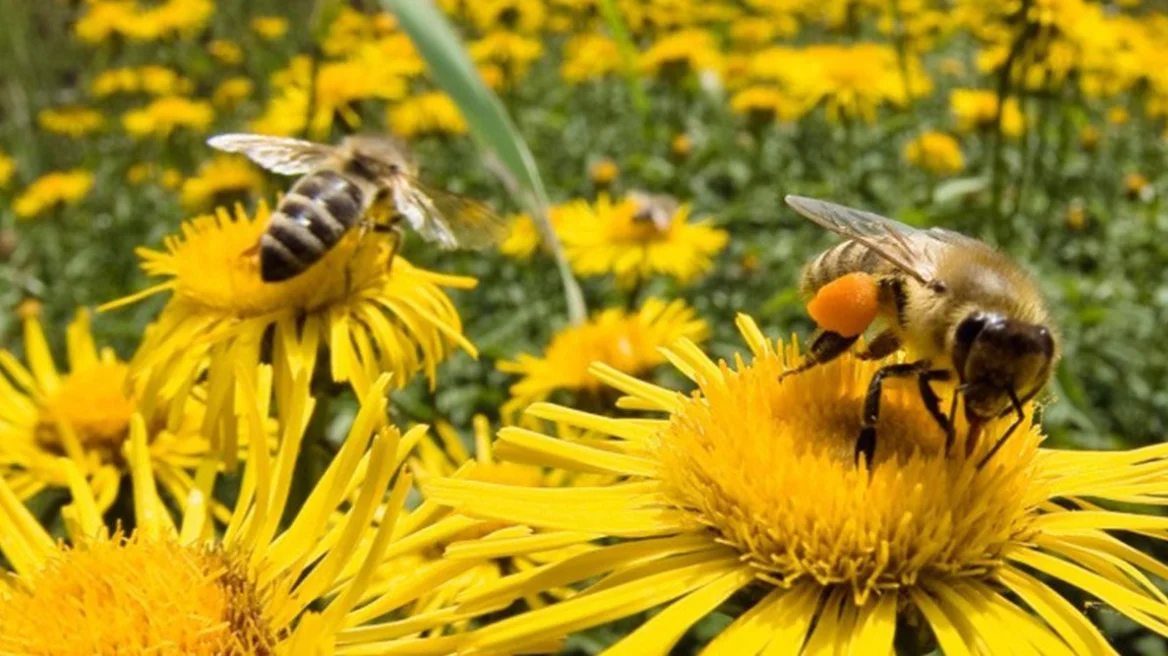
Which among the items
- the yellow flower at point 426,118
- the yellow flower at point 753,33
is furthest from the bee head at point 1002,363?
the yellow flower at point 753,33

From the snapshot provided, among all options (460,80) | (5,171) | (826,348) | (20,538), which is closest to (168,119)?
(5,171)

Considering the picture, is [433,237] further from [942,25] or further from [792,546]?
[942,25]

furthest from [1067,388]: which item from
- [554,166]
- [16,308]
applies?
[16,308]

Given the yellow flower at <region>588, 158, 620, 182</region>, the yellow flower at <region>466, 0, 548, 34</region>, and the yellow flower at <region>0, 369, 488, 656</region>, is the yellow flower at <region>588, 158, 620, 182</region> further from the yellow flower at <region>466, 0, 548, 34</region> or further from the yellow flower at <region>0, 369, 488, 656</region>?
the yellow flower at <region>0, 369, 488, 656</region>

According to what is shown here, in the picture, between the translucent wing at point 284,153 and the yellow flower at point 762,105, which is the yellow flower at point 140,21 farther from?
the translucent wing at point 284,153

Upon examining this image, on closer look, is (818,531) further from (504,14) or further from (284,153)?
(504,14)

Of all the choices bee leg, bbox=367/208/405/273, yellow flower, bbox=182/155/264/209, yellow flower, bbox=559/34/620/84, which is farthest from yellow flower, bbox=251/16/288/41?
bee leg, bbox=367/208/405/273
